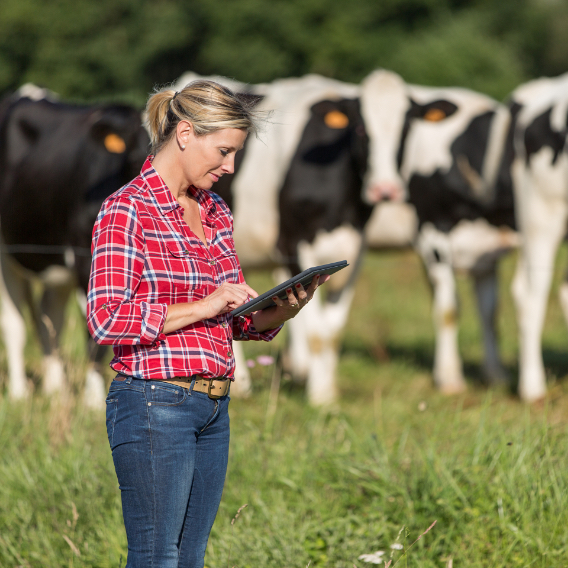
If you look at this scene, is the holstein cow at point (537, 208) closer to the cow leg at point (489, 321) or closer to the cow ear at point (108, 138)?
the cow leg at point (489, 321)

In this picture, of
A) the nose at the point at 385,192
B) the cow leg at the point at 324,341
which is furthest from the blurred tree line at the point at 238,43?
the nose at the point at 385,192

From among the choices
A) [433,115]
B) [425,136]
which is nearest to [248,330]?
[433,115]

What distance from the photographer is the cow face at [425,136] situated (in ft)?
19.0

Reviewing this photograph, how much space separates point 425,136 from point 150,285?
541 centimetres

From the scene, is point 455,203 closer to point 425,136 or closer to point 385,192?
point 425,136

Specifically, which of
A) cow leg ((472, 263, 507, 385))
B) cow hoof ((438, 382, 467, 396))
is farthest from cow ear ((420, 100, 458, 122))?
cow hoof ((438, 382, 467, 396))

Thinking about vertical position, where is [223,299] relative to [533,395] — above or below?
above

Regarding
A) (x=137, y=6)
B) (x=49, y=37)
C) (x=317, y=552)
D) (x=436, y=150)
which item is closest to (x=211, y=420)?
(x=317, y=552)

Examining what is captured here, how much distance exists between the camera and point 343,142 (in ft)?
19.8

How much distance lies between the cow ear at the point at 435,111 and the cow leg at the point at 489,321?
4.60 feet

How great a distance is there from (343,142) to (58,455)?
329 cm

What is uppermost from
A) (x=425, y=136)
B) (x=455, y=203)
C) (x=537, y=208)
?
(x=425, y=136)

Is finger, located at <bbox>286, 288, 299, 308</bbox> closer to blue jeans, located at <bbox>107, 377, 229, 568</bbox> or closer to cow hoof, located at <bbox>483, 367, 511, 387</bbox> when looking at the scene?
blue jeans, located at <bbox>107, 377, 229, 568</bbox>

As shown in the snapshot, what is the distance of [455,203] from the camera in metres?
6.83
